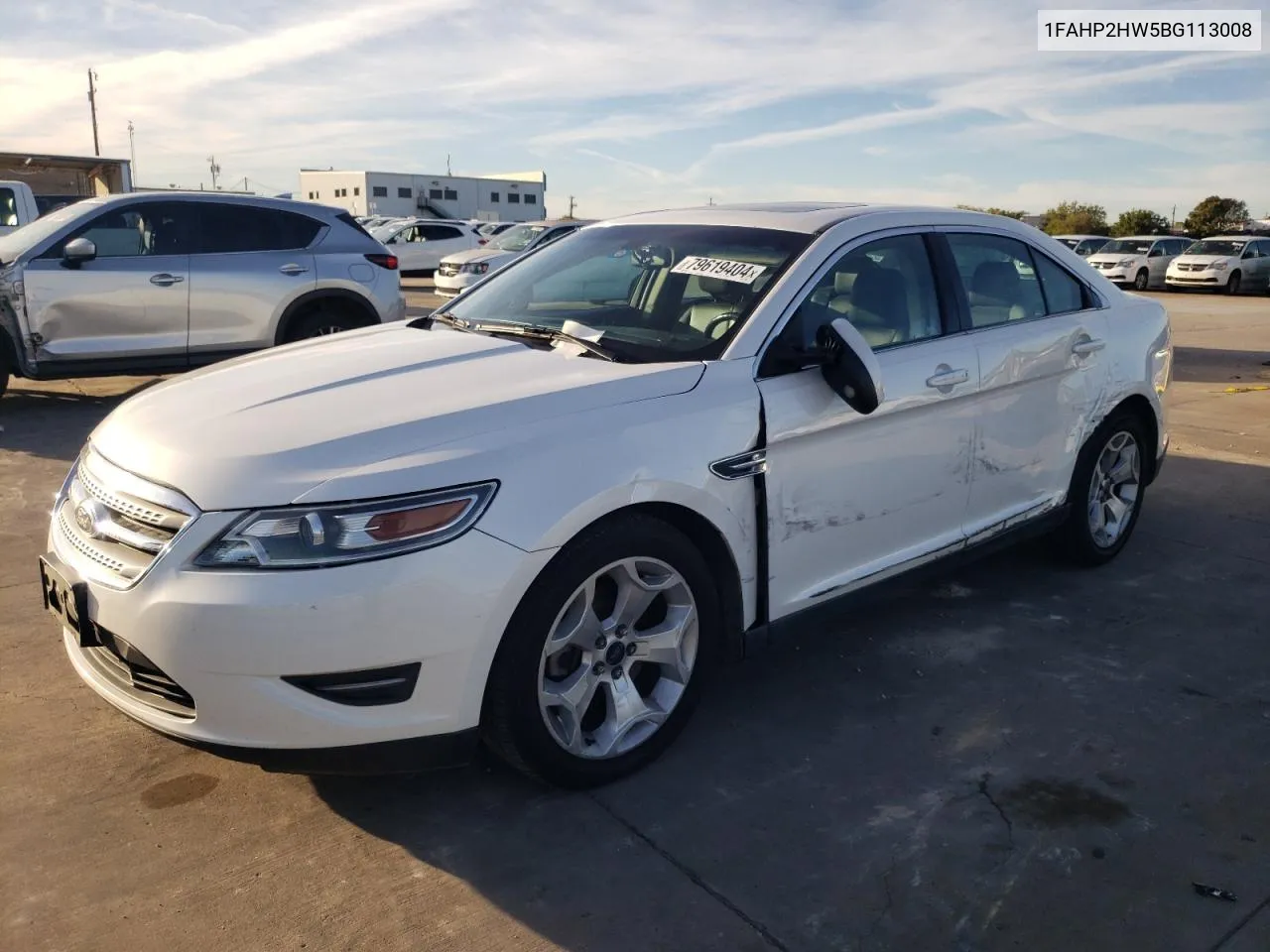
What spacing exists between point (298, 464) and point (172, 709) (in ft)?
2.29

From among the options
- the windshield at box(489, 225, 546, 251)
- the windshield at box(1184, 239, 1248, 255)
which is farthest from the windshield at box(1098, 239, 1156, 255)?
the windshield at box(489, 225, 546, 251)

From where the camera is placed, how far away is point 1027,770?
127 inches

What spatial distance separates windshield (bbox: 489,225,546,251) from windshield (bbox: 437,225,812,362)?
1622 centimetres

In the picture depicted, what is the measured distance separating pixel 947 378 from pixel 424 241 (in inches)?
1008

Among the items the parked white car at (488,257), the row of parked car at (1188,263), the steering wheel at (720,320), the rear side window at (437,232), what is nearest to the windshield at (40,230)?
the steering wheel at (720,320)

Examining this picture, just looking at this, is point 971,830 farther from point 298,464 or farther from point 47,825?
point 47,825

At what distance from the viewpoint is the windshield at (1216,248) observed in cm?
2703

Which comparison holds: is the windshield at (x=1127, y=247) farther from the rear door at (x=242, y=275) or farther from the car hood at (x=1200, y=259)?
the rear door at (x=242, y=275)

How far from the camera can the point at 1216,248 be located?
1081 inches

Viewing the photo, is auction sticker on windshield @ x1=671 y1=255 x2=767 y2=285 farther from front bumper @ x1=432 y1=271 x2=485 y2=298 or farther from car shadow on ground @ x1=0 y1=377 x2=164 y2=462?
front bumper @ x1=432 y1=271 x2=485 y2=298

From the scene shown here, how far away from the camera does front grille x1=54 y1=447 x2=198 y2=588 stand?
8.71 ft

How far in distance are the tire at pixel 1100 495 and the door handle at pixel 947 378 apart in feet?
3.61

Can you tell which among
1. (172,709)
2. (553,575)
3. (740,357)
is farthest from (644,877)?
(740,357)

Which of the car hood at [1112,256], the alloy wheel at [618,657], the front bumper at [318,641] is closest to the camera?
the front bumper at [318,641]
